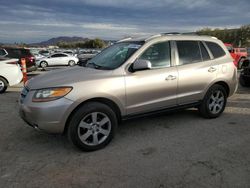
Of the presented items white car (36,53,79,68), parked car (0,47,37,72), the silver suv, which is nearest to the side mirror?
the silver suv

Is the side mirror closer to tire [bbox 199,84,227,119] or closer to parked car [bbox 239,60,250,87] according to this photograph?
tire [bbox 199,84,227,119]

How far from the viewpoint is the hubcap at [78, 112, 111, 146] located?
12.9ft

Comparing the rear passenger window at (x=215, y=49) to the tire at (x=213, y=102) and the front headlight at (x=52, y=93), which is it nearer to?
the tire at (x=213, y=102)

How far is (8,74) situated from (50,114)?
6.31 meters

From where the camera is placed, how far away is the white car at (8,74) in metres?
9.09

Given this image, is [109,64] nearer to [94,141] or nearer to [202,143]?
[94,141]

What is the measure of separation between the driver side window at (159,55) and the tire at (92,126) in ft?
3.80

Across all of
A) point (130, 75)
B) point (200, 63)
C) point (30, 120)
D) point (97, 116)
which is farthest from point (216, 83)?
point (30, 120)

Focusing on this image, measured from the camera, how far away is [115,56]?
4762mm

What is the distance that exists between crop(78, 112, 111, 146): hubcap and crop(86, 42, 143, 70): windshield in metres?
0.84

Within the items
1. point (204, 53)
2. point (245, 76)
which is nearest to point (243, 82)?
point (245, 76)

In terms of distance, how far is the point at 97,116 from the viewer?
4.02m

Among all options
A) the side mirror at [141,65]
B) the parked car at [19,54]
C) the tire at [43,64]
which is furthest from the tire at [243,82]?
the tire at [43,64]

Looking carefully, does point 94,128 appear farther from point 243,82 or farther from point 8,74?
point 243,82
